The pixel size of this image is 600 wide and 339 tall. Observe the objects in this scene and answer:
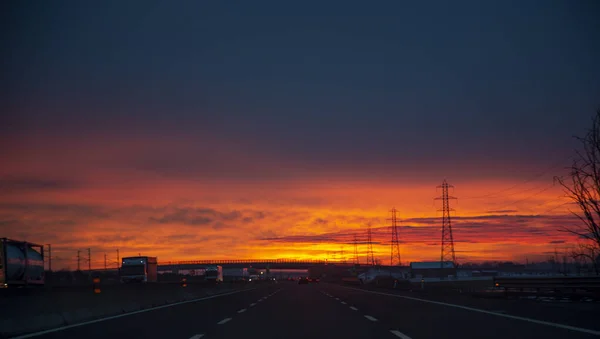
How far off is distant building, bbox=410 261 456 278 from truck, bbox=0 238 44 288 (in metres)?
136

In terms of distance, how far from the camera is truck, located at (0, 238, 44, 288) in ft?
145

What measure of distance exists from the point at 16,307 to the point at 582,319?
15913 mm

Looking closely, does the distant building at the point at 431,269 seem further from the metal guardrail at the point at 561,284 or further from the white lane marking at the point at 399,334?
the white lane marking at the point at 399,334

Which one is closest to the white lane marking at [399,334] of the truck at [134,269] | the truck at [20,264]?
the truck at [20,264]

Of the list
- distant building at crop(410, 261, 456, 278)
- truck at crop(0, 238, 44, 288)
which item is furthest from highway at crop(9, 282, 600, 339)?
distant building at crop(410, 261, 456, 278)

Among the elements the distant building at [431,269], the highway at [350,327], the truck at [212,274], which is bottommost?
the distant building at [431,269]

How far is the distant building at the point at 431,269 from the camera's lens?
587ft

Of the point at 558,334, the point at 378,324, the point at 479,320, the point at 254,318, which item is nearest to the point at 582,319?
the point at 479,320

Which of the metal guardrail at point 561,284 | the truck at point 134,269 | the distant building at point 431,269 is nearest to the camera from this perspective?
the metal guardrail at point 561,284

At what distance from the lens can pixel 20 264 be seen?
4688 cm

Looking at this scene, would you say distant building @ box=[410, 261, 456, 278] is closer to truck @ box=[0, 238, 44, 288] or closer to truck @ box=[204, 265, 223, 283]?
truck @ box=[204, 265, 223, 283]

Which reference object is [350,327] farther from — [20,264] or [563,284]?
[20,264]

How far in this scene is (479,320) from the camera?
19.2 meters

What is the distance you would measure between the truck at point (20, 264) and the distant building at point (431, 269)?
446 ft
